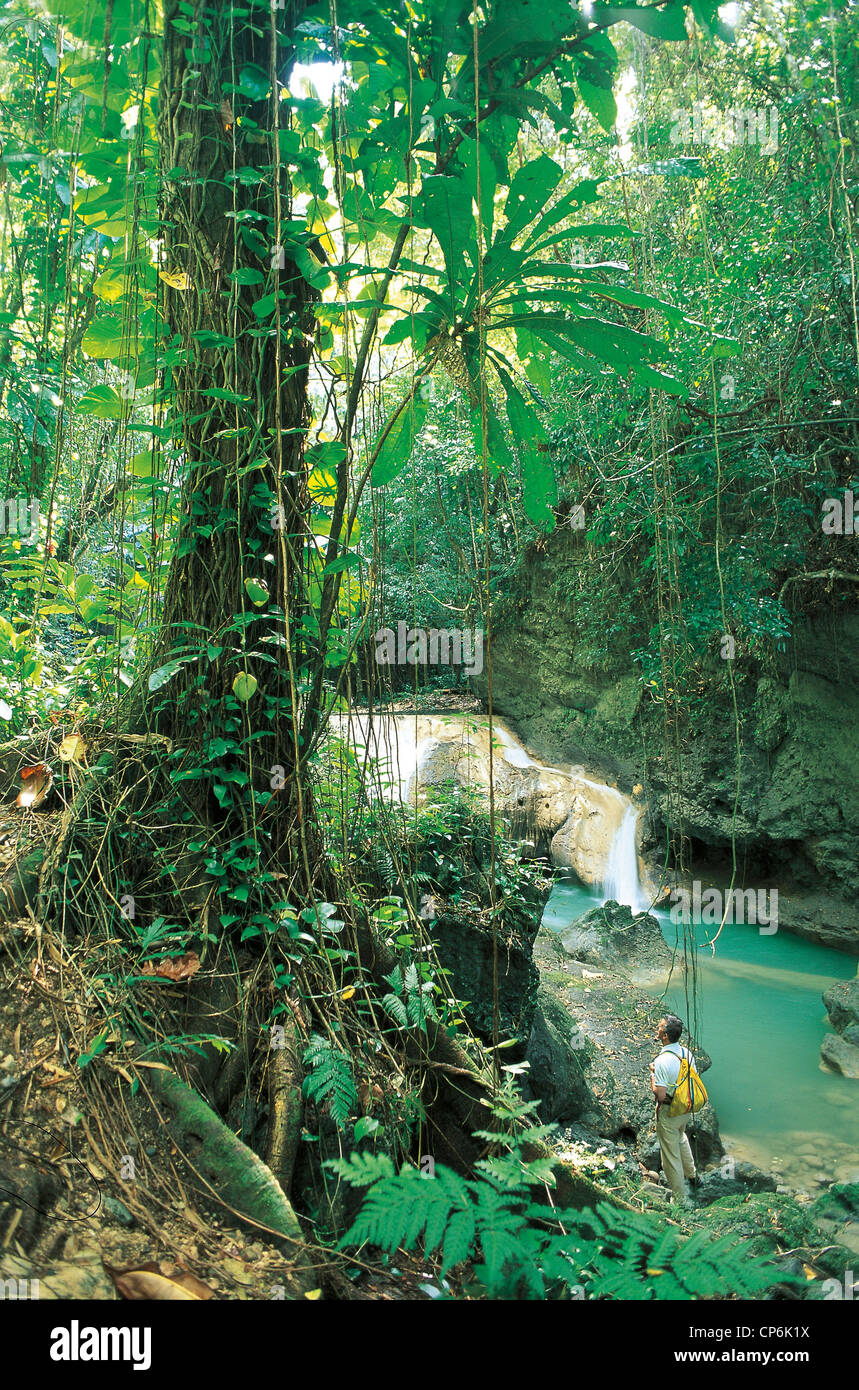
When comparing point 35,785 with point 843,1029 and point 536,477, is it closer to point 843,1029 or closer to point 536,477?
point 536,477

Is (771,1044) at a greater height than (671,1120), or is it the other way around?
(671,1120)

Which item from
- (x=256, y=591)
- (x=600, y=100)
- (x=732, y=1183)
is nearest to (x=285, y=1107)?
(x=256, y=591)

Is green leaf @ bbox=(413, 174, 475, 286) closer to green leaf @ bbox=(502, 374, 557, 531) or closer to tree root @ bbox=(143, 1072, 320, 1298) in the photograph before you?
green leaf @ bbox=(502, 374, 557, 531)

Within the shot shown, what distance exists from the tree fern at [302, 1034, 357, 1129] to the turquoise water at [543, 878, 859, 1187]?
63.6 inches

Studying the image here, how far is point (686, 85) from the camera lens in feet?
14.5

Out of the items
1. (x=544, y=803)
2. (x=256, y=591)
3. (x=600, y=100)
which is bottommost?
(x=544, y=803)

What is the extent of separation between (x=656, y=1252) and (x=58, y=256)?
3.34 meters

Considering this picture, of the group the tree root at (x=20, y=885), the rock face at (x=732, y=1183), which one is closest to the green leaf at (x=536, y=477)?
the tree root at (x=20, y=885)

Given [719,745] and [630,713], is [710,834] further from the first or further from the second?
[630,713]

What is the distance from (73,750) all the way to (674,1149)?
314 cm

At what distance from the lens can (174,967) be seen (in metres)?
1.64

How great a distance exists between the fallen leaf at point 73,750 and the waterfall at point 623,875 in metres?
6.26

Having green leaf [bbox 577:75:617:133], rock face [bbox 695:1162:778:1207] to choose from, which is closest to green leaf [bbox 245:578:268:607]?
green leaf [bbox 577:75:617:133]

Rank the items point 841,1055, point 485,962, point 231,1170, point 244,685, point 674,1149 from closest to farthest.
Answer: point 231,1170
point 244,685
point 485,962
point 674,1149
point 841,1055
